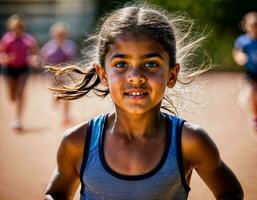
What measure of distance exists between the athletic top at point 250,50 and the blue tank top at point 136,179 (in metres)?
7.20

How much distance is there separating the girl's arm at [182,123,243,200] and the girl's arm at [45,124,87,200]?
0.49m

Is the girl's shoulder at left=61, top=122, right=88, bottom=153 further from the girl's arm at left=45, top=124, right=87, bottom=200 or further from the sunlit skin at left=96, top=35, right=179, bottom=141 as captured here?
the sunlit skin at left=96, top=35, right=179, bottom=141

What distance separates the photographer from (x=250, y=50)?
392 inches

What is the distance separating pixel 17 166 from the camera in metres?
7.35

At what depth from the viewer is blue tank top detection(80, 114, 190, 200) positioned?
2.73m

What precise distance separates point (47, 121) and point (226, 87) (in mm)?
7586

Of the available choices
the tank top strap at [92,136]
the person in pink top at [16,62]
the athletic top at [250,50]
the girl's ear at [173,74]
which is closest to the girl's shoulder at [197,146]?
the girl's ear at [173,74]

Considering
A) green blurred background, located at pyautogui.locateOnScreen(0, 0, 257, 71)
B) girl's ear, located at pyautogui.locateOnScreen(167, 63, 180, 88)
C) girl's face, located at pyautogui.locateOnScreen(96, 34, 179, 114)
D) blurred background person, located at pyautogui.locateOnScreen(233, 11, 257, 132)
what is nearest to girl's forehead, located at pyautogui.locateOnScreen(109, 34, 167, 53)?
girl's face, located at pyautogui.locateOnScreen(96, 34, 179, 114)

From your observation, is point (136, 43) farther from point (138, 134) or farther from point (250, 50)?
point (250, 50)

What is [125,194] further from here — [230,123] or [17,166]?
[230,123]

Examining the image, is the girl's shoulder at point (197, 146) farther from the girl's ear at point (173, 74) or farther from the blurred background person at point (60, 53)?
the blurred background person at point (60, 53)

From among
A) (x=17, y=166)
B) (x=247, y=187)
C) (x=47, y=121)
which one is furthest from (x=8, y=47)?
(x=247, y=187)

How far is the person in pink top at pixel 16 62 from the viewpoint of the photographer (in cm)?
1033

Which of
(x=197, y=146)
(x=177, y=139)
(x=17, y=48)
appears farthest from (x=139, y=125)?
(x=17, y=48)
